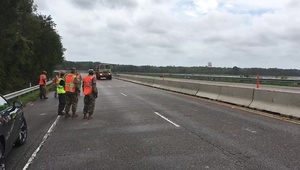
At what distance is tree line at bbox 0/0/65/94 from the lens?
1199 inches

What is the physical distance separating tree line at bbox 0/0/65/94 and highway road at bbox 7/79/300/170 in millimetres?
19727

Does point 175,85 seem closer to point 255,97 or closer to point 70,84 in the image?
point 255,97

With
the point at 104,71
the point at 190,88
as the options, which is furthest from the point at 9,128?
the point at 104,71

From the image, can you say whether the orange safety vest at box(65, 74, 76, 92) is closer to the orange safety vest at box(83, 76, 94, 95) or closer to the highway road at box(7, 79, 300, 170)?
the orange safety vest at box(83, 76, 94, 95)

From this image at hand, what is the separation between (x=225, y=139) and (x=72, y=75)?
6814mm

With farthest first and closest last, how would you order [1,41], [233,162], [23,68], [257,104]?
[23,68]
[1,41]
[257,104]
[233,162]

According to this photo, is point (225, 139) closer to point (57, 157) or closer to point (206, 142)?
point (206, 142)

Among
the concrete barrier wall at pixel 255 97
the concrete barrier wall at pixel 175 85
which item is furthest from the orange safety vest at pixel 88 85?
the concrete barrier wall at pixel 175 85

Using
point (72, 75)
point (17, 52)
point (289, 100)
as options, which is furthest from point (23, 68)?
point (289, 100)

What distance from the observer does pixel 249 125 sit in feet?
33.1

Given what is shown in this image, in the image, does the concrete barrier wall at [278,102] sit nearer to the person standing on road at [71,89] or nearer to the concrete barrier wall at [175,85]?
the person standing on road at [71,89]

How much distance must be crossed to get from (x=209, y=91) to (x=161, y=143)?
12.1 meters

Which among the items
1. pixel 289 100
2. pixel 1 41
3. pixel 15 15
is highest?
pixel 15 15

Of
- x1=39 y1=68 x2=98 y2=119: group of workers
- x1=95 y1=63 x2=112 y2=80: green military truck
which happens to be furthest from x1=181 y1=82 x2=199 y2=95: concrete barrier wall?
x1=95 y1=63 x2=112 y2=80: green military truck
